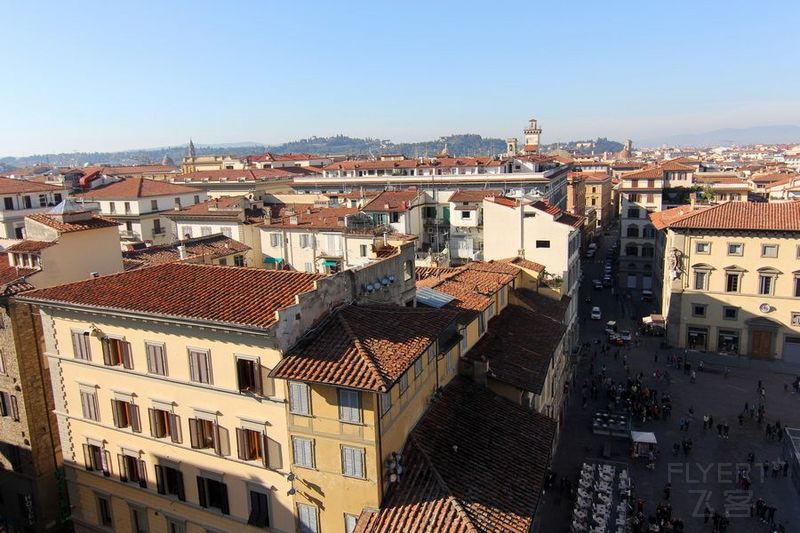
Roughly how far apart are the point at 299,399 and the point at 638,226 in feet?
260

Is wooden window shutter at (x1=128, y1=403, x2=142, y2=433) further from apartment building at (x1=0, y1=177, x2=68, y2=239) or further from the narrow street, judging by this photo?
apartment building at (x1=0, y1=177, x2=68, y2=239)

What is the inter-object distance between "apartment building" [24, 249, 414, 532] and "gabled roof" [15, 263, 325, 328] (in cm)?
7

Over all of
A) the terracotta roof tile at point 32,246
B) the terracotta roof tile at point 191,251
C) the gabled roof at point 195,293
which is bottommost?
the terracotta roof tile at point 191,251

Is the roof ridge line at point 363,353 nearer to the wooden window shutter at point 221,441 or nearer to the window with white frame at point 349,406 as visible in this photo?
the window with white frame at point 349,406

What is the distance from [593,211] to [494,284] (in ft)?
320

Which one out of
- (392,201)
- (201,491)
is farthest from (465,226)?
(201,491)

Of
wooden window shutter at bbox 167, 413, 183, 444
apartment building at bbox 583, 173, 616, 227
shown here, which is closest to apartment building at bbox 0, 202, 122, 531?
wooden window shutter at bbox 167, 413, 183, 444

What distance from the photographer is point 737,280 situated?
5659cm

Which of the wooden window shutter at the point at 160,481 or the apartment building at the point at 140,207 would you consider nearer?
the wooden window shutter at the point at 160,481

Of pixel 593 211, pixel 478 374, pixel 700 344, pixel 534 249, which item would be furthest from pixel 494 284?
pixel 593 211

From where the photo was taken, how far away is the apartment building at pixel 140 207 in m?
70.6

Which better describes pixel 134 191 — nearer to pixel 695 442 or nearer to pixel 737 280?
pixel 695 442

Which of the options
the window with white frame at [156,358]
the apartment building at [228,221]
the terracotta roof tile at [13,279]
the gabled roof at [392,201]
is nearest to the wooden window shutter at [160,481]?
the window with white frame at [156,358]

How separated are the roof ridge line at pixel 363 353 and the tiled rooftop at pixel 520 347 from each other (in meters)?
9.15
